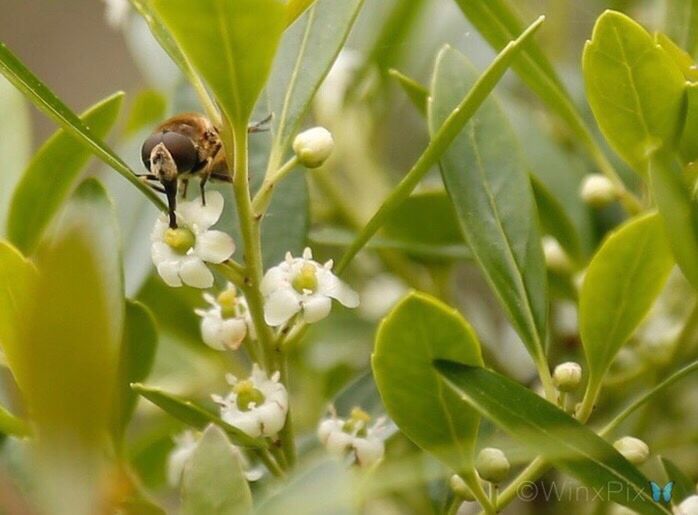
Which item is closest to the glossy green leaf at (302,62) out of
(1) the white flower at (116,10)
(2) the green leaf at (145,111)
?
(1) the white flower at (116,10)

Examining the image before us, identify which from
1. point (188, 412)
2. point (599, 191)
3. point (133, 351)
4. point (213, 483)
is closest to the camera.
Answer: point (213, 483)

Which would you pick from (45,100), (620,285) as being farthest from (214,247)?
(620,285)

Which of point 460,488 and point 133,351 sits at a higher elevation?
point 133,351

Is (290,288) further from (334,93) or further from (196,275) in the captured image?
(334,93)

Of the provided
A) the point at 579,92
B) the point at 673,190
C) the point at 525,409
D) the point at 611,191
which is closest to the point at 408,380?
the point at 525,409

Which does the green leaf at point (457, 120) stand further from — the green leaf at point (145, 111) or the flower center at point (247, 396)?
the green leaf at point (145, 111)

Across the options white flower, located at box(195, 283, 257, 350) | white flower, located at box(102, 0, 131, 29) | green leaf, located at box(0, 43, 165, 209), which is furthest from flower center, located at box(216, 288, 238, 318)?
white flower, located at box(102, 0, 131, 29)

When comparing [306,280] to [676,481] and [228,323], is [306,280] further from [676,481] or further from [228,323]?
[676,481]
